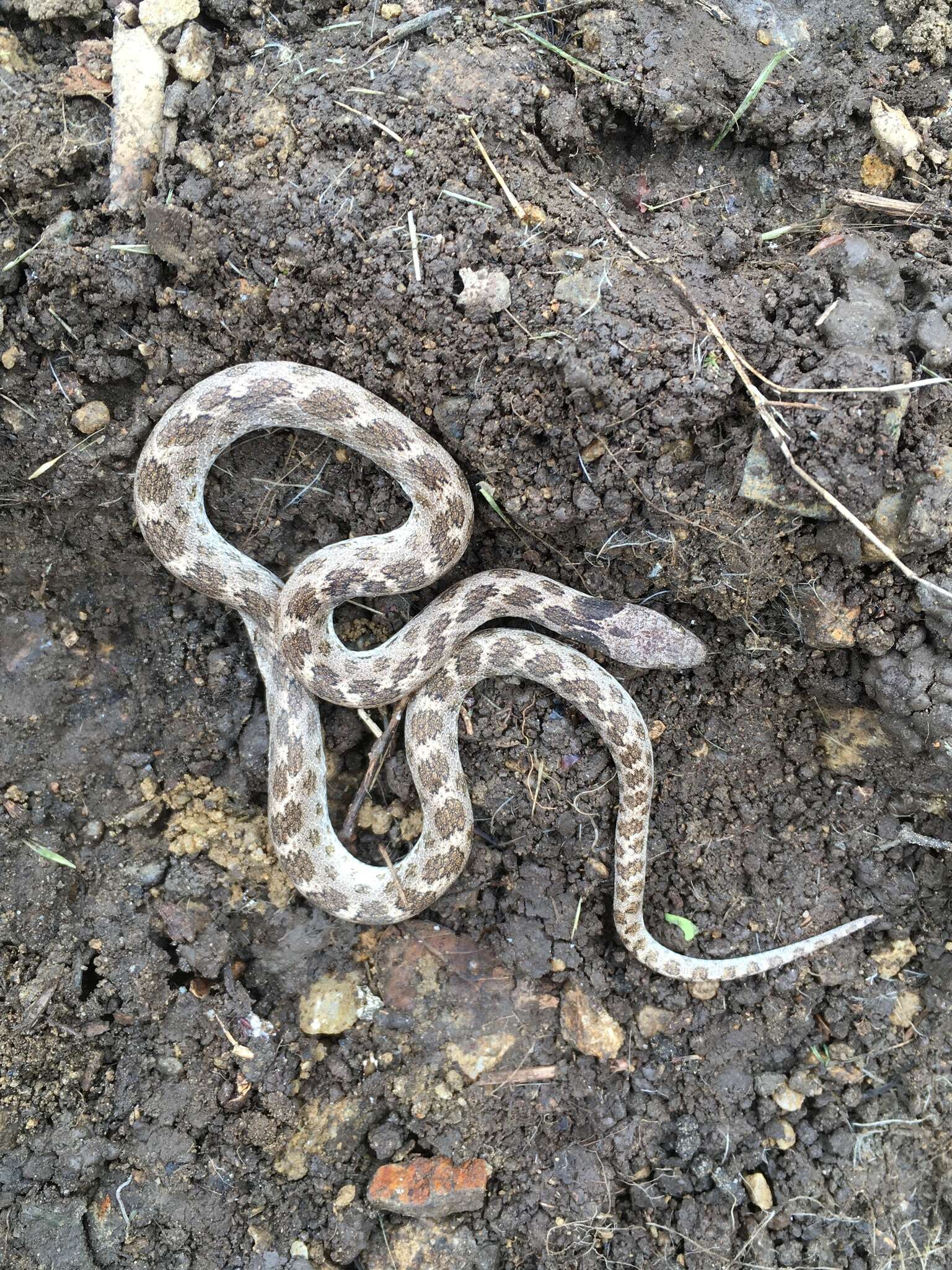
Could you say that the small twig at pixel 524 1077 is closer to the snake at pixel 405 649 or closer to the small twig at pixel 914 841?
the snake at pixel 405 649

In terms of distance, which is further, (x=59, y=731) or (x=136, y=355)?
(x=59, y=731)

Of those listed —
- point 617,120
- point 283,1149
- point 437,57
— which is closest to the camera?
point 437,57

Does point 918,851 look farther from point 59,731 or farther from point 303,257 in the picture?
point 59,731

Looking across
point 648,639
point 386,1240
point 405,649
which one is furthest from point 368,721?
point 386,1240

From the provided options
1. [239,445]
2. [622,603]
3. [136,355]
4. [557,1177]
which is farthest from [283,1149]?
[136,355]

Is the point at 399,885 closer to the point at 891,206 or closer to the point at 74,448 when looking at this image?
the point at 74,448

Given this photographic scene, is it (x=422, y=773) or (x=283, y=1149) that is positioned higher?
(x=422, y=773)

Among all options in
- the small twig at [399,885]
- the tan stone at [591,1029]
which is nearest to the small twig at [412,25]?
the small twig at [399,885]

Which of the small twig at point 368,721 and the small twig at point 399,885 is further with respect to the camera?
the small twig at point 368,721

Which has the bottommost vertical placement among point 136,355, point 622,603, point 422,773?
point 422,773
